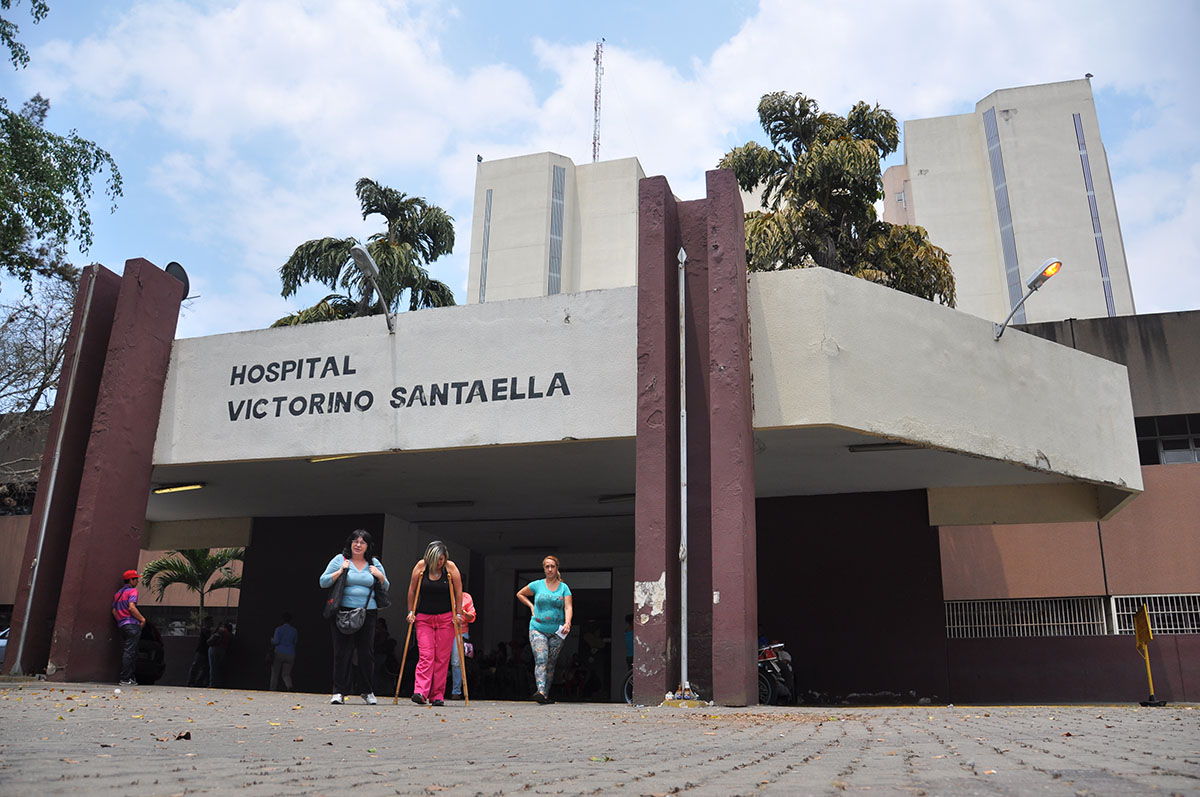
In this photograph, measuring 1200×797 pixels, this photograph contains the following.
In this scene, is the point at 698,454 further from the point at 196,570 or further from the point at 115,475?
the point at 196,570

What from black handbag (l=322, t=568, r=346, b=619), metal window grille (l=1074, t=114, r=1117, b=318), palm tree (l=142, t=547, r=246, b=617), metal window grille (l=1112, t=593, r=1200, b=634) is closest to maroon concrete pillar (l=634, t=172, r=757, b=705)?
black handbag (l=322, t=568, r=346, b=619)

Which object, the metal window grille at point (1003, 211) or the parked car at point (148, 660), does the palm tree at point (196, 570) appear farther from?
the metal window grille at point (1003, 211)

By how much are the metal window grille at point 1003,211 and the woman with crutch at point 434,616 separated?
42.6 metres

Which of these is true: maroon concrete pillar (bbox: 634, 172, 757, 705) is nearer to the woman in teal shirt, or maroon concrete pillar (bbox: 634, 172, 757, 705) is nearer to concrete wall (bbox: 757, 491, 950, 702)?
the woman in teal shirt

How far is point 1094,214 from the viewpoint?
46.4 meters

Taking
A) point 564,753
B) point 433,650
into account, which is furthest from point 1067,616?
point 564,753

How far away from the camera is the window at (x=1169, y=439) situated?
18.4 m

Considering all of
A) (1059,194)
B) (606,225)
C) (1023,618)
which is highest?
(606,225)

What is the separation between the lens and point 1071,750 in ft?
16.4

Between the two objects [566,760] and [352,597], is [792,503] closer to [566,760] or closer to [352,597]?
[352,597]

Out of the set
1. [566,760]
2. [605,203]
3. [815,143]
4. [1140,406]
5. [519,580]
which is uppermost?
[605,203]

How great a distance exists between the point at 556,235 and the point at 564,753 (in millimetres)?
46096

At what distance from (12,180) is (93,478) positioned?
22.8 ft

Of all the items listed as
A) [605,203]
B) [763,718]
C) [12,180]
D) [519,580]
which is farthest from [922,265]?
[605,203]
